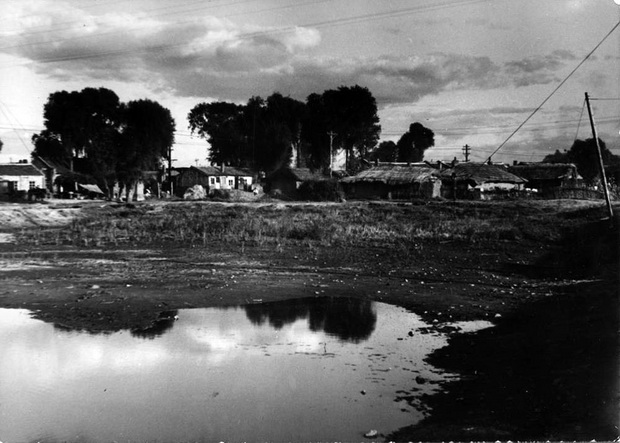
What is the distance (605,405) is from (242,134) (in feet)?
254

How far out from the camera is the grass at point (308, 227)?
22562 mm

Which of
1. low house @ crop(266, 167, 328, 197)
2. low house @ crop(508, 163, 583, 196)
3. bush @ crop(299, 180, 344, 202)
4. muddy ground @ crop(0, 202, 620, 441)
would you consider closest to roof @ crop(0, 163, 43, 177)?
low house @ crop(266, 167, 328, 197)

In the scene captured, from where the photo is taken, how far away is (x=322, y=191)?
55.1 metres

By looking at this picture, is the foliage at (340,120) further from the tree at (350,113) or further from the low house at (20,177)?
the low house at (20,177)

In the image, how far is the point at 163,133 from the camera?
56.1 meters

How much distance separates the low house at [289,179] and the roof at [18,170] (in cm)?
2522

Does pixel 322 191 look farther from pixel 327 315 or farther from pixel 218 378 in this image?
pixel 218 378

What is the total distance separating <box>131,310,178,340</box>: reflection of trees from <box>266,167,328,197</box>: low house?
2012 inches

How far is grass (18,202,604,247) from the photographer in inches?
888

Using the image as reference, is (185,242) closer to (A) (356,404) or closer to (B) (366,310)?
(B) (366,310)

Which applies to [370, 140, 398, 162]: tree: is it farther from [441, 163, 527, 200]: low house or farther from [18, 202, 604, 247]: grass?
[18, 202, 604, 247]: grass

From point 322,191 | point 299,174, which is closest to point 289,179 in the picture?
point 299,174

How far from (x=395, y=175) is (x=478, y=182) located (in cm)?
981

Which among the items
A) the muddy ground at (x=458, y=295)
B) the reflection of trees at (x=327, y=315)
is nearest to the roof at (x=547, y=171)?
the muddy ground at (x=458, y=295)
